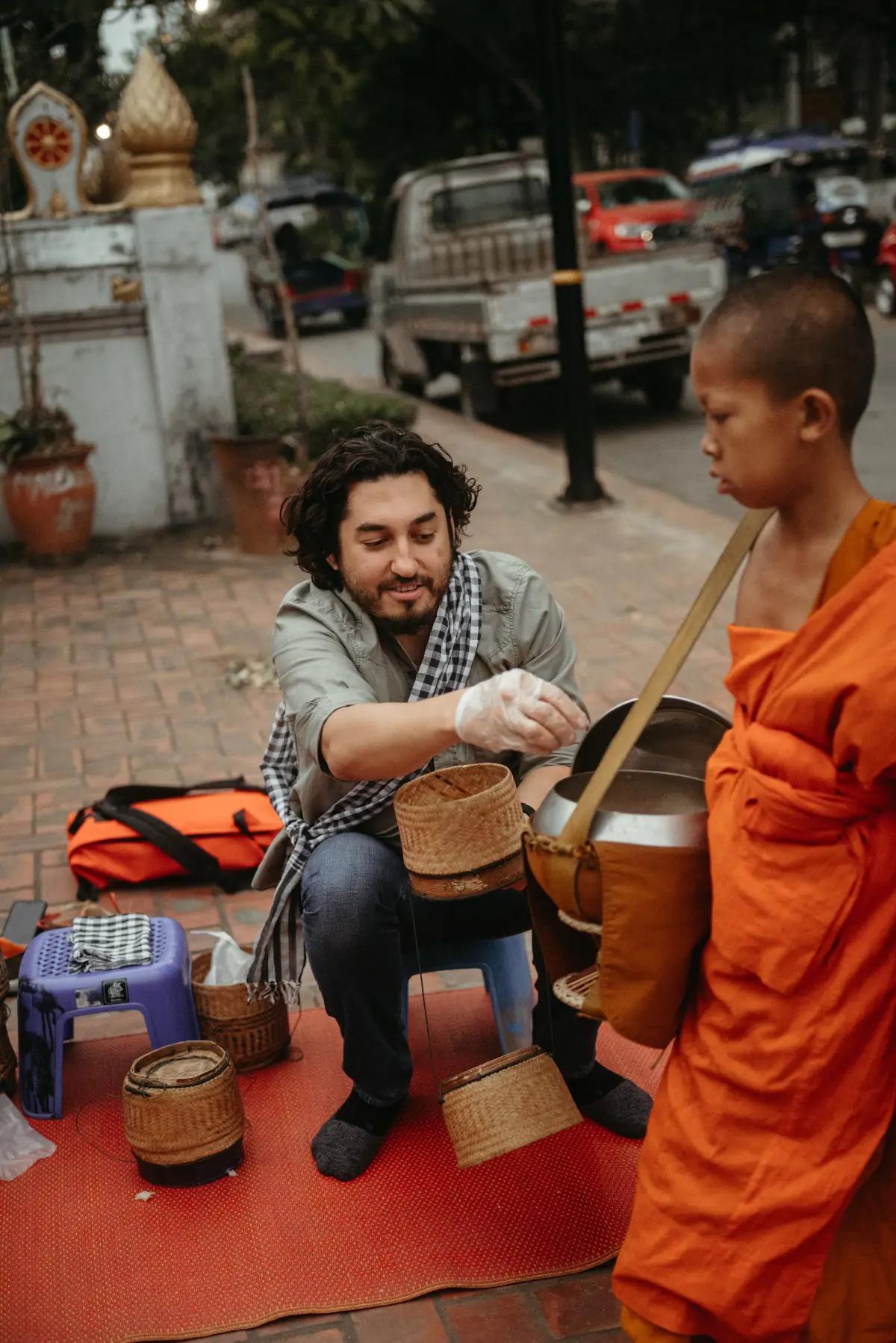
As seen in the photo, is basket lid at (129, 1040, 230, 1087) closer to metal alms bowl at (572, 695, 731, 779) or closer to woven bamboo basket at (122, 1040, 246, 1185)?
woven bamboo basket at (122, 1040, 246, 1185)

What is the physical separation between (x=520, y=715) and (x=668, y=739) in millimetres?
327

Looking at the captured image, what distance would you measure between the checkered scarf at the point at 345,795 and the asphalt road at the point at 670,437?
19.5ft

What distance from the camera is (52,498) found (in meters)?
7.72


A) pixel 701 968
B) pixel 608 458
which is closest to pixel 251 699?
pixel 701 968

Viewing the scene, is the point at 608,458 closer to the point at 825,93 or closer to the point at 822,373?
the point at 822,373

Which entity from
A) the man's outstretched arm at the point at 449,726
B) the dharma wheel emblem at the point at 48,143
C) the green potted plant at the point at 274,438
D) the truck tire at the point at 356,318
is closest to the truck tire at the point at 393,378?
the green potted plant at the point at 274,438

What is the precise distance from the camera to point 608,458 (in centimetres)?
1034

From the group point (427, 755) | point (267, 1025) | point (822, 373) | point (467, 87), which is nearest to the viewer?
point (822, 373)

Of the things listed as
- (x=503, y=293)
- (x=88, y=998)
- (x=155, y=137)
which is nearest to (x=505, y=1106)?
(x=88, y=998)

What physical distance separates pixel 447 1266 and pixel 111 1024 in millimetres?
1214

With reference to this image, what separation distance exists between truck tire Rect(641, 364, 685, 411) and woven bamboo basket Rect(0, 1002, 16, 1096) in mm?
9684

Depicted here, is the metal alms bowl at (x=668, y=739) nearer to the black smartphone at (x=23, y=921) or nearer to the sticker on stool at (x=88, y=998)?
the sticker on stool at (x=88, y=998)

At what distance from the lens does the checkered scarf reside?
2605 mm

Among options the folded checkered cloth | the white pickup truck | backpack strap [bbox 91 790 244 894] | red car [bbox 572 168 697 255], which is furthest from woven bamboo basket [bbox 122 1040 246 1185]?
red car [bbox 572 168 697 255]
